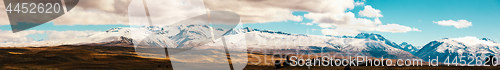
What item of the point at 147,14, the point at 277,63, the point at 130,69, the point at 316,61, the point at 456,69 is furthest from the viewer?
the point at 316,61

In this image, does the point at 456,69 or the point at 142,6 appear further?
the point at 456,69

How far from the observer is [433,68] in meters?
96.9

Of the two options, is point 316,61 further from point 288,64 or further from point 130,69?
point 130,69

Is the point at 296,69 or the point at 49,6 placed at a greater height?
the point at 49,6

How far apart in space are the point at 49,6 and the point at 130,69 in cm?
6284

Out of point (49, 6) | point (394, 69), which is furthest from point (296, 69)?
point (49, 6)

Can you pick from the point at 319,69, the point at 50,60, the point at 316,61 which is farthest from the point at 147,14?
the point at 50,60

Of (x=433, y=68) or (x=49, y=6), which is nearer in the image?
(x=49, y=6)

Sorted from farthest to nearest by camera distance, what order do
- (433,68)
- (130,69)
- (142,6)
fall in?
(130,69), (433,68), (142,6)

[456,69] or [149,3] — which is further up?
[149,3]

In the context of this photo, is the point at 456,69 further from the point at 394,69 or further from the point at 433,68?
the point at 394,69

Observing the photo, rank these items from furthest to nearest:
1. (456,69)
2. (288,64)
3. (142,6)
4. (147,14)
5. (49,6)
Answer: (288,64)
(456,69)
(49,6)
(147,14)
(142,6)

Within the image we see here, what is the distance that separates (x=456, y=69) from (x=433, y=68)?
7.88 m

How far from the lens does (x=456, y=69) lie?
89375 mm
